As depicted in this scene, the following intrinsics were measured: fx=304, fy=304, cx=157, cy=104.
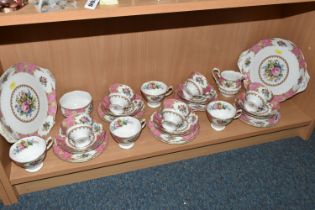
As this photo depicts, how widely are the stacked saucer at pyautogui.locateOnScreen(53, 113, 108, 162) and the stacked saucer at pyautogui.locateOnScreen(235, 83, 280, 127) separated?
0.53 metres

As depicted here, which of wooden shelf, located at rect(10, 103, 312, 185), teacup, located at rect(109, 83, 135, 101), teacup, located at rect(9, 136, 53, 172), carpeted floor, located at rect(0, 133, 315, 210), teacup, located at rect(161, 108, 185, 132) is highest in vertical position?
teacup, located at rect(109, 83, 135, 101)

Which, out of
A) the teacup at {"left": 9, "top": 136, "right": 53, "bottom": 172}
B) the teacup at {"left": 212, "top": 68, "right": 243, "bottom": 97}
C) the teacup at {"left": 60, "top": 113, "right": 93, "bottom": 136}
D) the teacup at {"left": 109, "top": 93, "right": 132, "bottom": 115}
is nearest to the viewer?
the teacup at {"left": 9, "top": 136, "right": 53, "bottom": 172}

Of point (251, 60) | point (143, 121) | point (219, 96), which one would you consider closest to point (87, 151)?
point (143, 121)

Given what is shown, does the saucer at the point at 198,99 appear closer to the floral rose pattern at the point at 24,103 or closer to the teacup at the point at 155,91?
the teacup at the point at 155,91

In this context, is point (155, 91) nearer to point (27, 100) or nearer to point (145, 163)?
point (145, 163)

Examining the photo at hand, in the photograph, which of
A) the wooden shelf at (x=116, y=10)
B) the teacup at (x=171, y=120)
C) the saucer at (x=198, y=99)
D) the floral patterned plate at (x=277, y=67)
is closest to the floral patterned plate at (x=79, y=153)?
the teacup at (x=171, y=120)

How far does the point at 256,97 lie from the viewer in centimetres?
117

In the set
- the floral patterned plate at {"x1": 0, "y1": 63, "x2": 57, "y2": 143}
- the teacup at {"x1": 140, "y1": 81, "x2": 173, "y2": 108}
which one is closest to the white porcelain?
the teacup at {"x1": 140, "y1": 81, "x2": 173, "y2": 108}

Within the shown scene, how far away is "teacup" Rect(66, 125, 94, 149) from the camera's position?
0.95 metres

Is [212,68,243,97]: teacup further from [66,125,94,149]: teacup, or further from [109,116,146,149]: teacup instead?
[66,125,94,149]: teacup

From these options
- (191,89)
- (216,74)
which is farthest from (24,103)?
(216,74)

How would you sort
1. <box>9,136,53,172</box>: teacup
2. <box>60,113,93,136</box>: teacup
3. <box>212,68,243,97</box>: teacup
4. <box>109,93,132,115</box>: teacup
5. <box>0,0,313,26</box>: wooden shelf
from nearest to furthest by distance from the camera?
<box>0,0,313,26</box>: wooden shelf → <box>9,136,53,172</box>: teacup → <box>60,113,93,136</box>: teacup → <box>109,93,132,115</box>: teacup → <box>212,68,243,97</box>: teacup

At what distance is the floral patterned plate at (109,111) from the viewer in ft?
3.56

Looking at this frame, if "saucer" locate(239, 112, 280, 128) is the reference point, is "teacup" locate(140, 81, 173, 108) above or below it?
above
